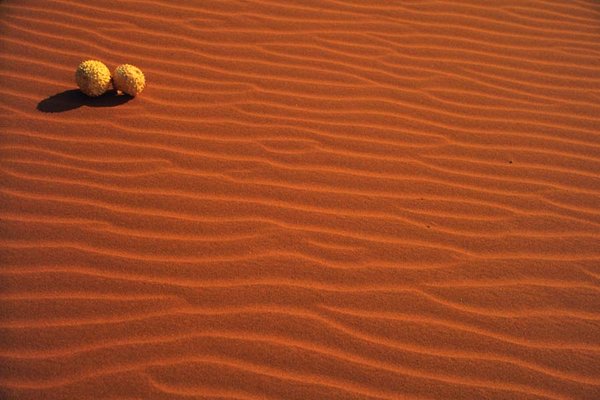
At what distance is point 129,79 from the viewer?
357 cm

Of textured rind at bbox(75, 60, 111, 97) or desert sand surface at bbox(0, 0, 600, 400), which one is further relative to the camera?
textured rind at bbox(75, 60, 111, 97)

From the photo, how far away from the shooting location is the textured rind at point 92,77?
3531 millimetres

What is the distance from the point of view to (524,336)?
8.80 ft

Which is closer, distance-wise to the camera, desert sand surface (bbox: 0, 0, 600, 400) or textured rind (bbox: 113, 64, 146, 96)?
desert sand surface (bbox: 0, 0, 600, 400)

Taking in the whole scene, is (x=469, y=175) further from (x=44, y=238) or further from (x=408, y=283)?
(x=44, y=238)

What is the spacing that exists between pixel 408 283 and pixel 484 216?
0.73 m

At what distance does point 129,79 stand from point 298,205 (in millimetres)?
1458

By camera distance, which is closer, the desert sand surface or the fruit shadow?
the desert sand surface

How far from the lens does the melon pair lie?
11.6 ft

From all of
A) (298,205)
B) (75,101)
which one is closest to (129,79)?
(75,101)

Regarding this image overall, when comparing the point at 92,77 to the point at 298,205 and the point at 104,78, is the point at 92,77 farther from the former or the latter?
the point at 298,205

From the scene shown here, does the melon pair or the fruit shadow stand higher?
the melon pair

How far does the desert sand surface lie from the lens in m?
2.50

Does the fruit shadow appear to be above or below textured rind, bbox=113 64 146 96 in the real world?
below
